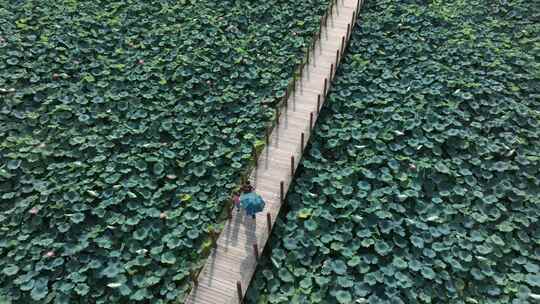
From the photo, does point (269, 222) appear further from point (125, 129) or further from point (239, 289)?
point (125, 129)

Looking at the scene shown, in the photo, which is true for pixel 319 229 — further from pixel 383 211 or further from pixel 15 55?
pixel 15 55

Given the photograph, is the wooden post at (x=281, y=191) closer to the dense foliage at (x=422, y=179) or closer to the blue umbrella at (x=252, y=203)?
the dense foliage at (x=422, y=179)

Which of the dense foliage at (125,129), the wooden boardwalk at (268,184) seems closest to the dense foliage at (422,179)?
the wooden boardwalk at (268,184)

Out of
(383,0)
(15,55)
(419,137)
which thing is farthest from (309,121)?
(15,55)

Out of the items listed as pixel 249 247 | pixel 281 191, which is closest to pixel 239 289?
pixel 249 247

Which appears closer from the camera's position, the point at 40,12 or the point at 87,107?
the point at 87,107

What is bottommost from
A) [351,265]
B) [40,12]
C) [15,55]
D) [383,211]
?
[351,265]
